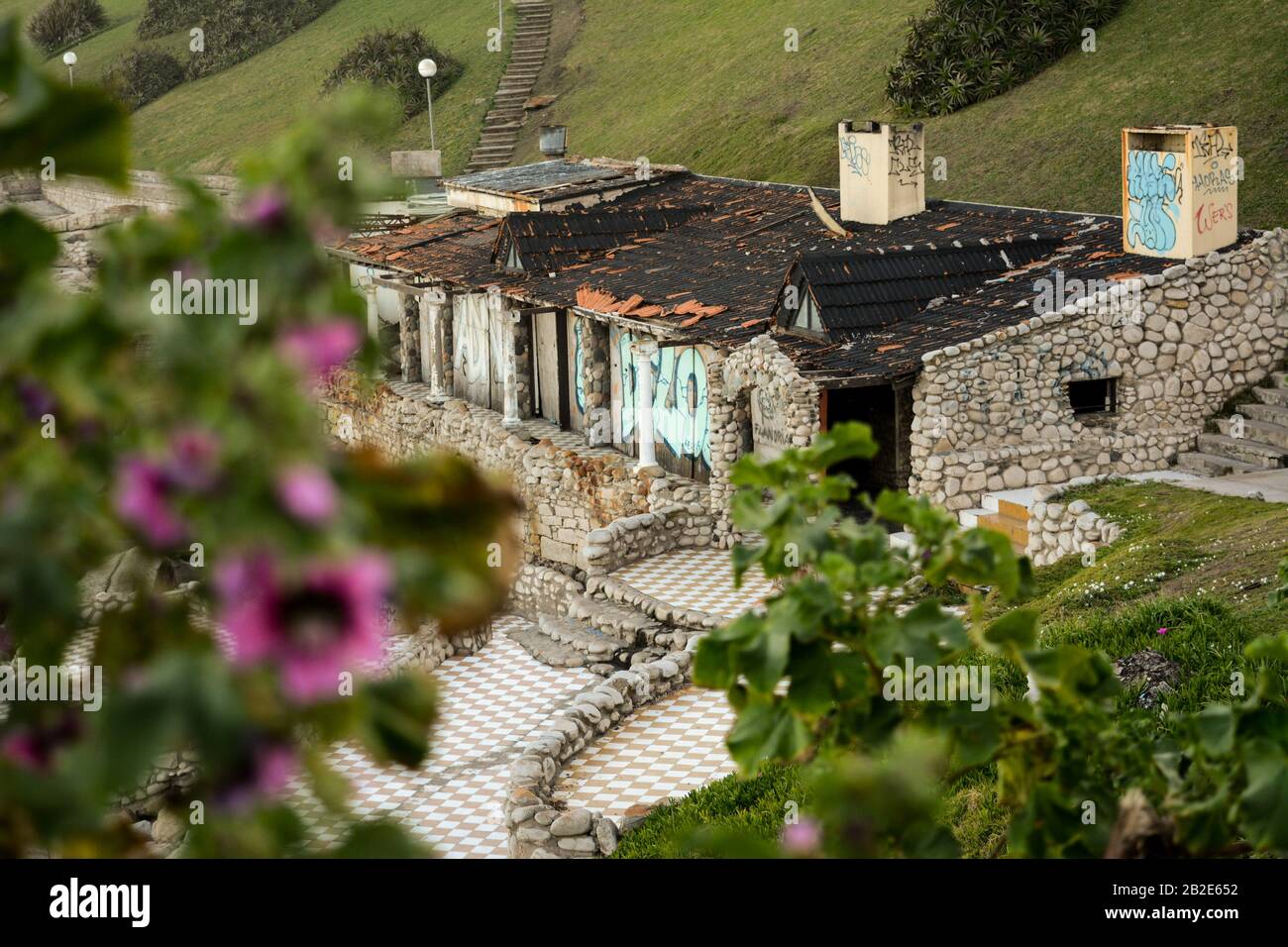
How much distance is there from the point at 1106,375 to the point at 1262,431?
76.3 inches

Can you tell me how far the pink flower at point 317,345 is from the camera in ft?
6.98

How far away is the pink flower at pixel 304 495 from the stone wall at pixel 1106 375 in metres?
17.5

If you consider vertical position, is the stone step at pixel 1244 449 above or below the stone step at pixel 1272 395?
below

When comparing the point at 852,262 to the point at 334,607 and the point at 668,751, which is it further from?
the point at 334,607

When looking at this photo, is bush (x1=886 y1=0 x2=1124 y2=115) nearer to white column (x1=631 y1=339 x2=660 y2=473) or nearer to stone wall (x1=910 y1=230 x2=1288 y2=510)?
white column (x1=631 y1=339 x2=660 y2=473)

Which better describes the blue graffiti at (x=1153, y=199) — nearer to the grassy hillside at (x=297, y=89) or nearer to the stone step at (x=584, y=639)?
the stone step at (x=584, y=639)

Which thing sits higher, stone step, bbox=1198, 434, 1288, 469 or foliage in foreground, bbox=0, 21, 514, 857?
foliage in foreground, bbox=0, 21, 514, 857

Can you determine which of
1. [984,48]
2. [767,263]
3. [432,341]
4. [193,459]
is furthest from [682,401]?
[193,459]

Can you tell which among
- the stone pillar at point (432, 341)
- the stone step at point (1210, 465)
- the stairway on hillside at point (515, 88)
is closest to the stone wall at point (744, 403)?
the stone step at point (1210, 465)

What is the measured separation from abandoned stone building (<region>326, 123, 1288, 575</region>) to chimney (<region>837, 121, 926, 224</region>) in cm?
4

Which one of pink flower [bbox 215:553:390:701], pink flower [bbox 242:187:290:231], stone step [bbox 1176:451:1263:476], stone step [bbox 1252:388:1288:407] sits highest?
pink flower [bbox 242:187:290:231]

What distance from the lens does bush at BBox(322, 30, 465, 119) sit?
62.2 m

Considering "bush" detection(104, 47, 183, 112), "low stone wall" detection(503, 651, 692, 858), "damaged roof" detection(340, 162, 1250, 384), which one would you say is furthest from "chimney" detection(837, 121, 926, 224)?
"bush" detection(104, 47, 183, 112)
